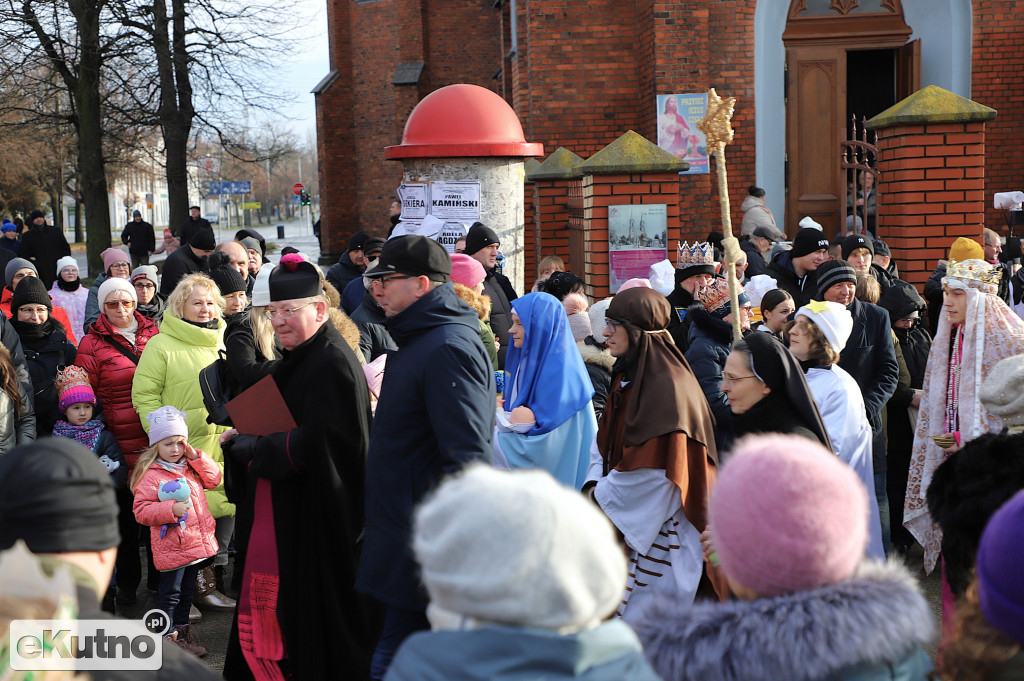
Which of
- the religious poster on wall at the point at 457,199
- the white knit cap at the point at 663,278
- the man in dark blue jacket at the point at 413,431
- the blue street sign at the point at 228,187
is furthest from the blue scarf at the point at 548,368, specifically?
the blue street sign at the point at 228,187

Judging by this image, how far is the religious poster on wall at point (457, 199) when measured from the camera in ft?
29.0

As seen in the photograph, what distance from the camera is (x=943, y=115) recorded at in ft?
29.1

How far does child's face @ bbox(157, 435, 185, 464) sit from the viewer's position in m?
5.52

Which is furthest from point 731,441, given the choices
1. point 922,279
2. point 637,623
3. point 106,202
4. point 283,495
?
point 106,202

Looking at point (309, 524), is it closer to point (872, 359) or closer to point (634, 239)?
point (872, 359)

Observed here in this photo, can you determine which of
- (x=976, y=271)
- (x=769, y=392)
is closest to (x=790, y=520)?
(x=769, y=392)

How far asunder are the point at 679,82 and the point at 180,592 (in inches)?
385

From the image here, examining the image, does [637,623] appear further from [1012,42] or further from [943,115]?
[1012,42]

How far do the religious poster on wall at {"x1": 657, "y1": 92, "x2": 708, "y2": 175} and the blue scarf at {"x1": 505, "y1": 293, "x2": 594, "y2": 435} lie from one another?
336 inches

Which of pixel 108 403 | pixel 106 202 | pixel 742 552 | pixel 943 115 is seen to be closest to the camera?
pixel 742 552

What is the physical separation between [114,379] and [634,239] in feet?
16.6

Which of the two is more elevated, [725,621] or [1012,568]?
[1012,568]

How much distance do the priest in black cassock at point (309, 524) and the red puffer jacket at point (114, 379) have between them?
235cm

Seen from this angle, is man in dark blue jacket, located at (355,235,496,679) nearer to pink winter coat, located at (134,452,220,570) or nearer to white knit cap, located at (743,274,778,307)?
pink winter coat, located at (134,452,220,570)
